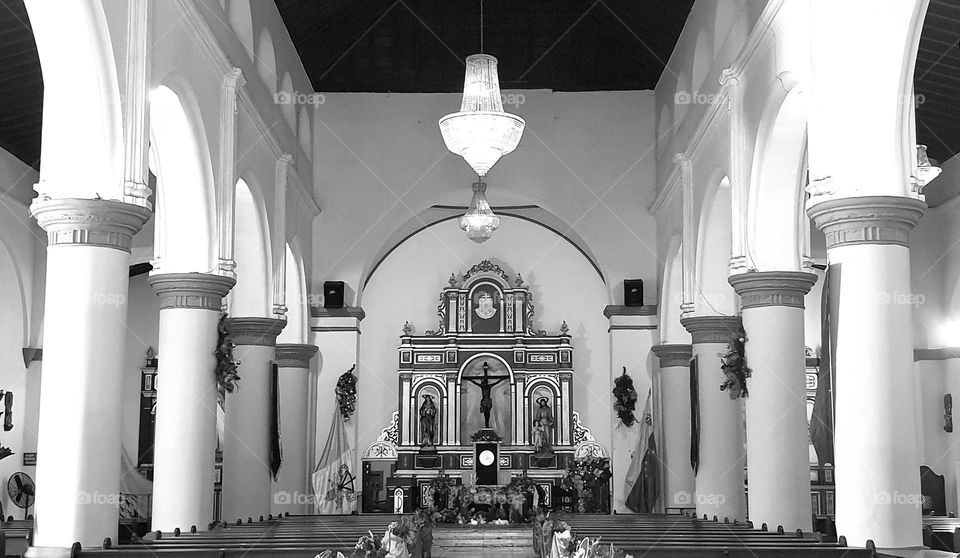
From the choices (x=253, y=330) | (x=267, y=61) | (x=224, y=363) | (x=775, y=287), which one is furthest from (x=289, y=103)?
(x=775, y=287)

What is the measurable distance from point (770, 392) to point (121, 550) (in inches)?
276

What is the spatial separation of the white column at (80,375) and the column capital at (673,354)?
40.0 ft

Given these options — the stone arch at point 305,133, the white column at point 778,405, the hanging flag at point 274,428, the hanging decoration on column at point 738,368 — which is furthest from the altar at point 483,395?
the white column at point 778,405

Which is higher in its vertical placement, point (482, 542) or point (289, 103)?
point (289, 103)

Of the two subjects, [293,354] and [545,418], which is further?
[545,418]

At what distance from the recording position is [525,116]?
2159cm

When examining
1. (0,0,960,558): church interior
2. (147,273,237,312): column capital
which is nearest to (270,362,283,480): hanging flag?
(0,0,960,558): church interior

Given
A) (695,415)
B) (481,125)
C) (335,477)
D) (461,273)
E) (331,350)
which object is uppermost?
(461,273)

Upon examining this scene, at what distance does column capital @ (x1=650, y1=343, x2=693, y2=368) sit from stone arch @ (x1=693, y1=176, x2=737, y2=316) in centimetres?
304

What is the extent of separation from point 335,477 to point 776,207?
11.2 m

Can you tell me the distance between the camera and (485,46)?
20906 mm

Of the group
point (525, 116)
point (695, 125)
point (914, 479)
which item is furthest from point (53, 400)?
point (525, 116)

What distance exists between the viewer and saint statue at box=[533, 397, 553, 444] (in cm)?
2391

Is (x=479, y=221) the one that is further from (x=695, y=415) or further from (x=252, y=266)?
(x=695, y=415)
